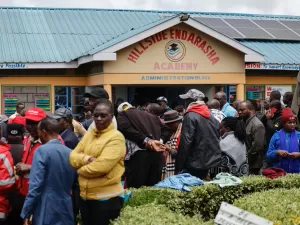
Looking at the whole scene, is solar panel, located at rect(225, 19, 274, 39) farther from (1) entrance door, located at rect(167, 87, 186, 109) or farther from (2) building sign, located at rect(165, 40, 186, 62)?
(2) building sign, located at rect(165, 40, 186, 62)

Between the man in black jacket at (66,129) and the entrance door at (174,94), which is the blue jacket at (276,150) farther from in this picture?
the entrance door at (174,94)

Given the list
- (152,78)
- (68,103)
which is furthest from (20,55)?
(152,78)

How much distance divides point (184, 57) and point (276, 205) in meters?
11.0

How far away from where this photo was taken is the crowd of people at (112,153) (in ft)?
18.6

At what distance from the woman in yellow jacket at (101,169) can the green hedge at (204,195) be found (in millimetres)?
1390

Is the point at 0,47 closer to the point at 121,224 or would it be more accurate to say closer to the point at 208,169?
the point at 208,169

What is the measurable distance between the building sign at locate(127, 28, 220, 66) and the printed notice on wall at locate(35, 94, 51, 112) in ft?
8.98

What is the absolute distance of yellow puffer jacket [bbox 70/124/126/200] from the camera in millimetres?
5504

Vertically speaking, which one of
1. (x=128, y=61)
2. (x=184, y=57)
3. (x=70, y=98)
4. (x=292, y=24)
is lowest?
(x=70, y=98)

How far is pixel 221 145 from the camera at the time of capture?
853cm

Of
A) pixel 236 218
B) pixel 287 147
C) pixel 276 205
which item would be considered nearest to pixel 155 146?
pixel 276 205

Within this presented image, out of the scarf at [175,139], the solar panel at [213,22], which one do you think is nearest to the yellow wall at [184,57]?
the solar panel at [213,22]

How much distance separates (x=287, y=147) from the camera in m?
8.57

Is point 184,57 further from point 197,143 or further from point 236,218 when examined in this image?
point 236,218
